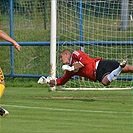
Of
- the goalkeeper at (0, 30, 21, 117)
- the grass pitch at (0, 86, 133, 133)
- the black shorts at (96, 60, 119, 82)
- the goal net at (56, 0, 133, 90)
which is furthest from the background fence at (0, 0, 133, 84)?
the goalkeeper at (0, 30, 21, 117)

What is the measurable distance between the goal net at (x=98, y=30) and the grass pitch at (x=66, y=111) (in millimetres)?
1450

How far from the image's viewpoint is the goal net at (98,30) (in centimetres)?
1808

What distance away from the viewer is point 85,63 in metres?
15.0

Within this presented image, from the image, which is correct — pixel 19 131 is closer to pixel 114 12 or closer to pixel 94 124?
pixel 94 124

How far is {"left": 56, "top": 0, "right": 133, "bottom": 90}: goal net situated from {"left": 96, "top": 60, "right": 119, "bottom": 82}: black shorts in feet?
9.49

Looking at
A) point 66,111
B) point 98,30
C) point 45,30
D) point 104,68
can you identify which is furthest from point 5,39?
point 45,30

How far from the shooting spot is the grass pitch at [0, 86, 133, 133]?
1058 centimetres

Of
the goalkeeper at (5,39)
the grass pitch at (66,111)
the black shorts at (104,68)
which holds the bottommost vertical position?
the grass pitch at (66,111)

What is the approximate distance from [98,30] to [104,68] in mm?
3568

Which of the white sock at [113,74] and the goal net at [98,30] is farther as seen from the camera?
the goal net at [98,30]

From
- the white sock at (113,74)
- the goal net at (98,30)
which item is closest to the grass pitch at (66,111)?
the white sock at (113,74)

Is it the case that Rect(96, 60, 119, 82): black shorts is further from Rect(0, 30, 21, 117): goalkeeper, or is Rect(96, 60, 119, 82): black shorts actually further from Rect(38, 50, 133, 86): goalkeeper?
Rect(0, 30, 21, 117): goalkeeper

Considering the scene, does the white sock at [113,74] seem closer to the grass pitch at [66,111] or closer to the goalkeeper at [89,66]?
the goalkeeper at [89,66]

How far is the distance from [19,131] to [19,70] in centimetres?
1005
